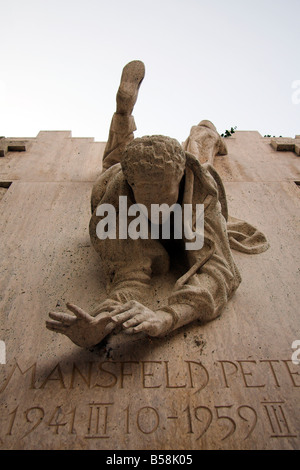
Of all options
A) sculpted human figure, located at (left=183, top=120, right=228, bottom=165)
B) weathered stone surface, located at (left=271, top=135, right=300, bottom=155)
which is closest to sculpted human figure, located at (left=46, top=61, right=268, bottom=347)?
sculpted human figure, located at (left=183, top=120, right=228, bottom=165)

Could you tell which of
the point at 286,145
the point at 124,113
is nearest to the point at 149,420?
the point at 124,113

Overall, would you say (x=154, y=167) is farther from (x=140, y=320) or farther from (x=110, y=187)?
(x=140, y=320)

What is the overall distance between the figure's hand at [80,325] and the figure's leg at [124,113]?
2.59 meters

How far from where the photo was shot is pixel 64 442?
2180 mm

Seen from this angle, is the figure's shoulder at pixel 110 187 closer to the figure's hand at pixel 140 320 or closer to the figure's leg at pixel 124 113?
the figure's hand at pixel 140 320

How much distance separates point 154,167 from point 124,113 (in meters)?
2.14

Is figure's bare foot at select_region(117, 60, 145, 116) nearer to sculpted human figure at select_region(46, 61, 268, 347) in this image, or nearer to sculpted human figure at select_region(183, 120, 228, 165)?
sculpted human figure at select_region(183, 120, 228, 165)

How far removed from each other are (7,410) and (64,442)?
40cm

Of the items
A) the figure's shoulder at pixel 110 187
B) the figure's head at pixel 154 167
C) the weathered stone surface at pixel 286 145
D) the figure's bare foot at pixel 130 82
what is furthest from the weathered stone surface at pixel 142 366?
the weathered stone surface at pixel 286 145

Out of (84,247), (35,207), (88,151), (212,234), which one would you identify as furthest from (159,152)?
(88,151)

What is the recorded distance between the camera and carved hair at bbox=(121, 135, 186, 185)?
8.50 ft

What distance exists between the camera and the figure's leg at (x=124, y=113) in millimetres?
4250

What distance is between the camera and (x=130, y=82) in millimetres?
4281
